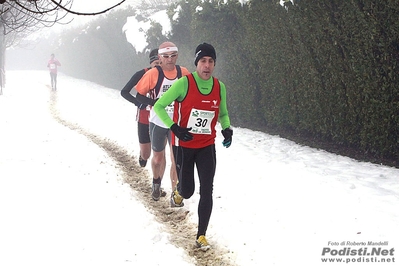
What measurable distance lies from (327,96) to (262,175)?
102 inches

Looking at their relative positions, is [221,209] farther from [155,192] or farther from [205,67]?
[205,67]

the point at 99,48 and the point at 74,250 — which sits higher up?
the point at 99,48

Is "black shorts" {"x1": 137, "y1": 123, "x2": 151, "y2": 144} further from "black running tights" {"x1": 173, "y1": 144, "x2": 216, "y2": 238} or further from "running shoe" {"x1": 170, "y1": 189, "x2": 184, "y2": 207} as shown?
"black running tights" {"x1": 173, "y1": 144, "x2": 216, "y2": 238}

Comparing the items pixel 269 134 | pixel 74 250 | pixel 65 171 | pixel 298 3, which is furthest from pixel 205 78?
pixel 269 134

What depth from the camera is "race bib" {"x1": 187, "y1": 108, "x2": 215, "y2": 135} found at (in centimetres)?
420

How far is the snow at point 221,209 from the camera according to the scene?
4.02m

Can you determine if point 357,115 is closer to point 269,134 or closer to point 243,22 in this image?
point 269,134

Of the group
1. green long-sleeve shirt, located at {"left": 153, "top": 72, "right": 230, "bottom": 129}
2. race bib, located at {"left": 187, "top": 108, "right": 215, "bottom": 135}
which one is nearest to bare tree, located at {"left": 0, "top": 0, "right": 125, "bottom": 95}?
green long-sleeve shirt, located at {"left": 153, "top": 72, "right": 230, "bottom": 129}

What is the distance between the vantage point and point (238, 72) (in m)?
11.5

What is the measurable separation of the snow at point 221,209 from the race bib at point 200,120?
1335mm

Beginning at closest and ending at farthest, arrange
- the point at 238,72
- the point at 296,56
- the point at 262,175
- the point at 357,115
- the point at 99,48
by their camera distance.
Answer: the point at 262,175
the point at 357,115
the point at 296,56
the point at 238,72
the point at 99,48

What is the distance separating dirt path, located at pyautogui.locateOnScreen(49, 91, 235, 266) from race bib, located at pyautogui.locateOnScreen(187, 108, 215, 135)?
1.34m

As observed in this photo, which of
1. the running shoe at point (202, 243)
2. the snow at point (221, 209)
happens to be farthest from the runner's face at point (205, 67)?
the snow at point (221, 209)

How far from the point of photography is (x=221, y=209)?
5.32 m
